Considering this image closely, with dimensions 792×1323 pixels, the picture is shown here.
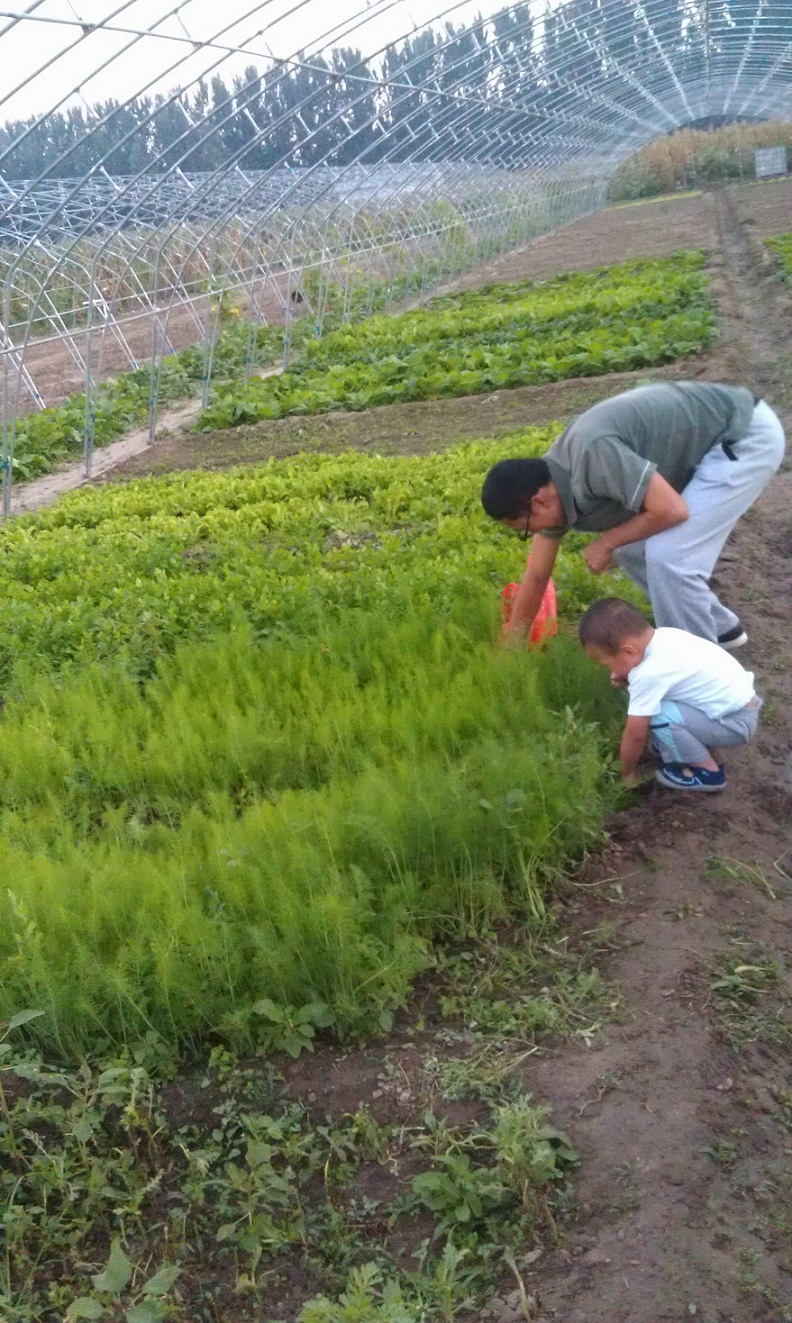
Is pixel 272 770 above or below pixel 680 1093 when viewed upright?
above

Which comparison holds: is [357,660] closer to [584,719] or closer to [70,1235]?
[584,719]

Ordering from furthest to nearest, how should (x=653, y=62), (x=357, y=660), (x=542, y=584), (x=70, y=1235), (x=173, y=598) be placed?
(x=653, y=62) → (x=173, y=598) → (x=357, y=660) → (x=542, y=584) → (x=70, y=1235)

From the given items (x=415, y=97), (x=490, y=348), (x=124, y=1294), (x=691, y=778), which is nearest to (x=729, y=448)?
(x=691, y=778)

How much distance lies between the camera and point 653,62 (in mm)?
26250

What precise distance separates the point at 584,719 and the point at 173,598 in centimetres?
265

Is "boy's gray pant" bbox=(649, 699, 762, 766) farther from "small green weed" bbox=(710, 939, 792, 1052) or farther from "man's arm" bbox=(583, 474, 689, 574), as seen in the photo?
"small green weed" bbox=(710, 939, 792, 1052)

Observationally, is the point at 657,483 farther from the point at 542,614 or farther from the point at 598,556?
the point at 542,614

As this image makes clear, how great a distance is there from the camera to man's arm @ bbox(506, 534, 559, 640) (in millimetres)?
4227

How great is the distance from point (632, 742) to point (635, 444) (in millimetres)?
993

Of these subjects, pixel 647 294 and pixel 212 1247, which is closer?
pixel 212 1247

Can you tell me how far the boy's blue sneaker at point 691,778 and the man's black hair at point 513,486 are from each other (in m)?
0.97

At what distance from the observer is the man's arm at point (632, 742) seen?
3820mm

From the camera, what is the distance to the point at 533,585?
4.35 meters

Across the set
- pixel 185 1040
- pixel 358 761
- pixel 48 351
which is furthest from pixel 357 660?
pixel 48 351
